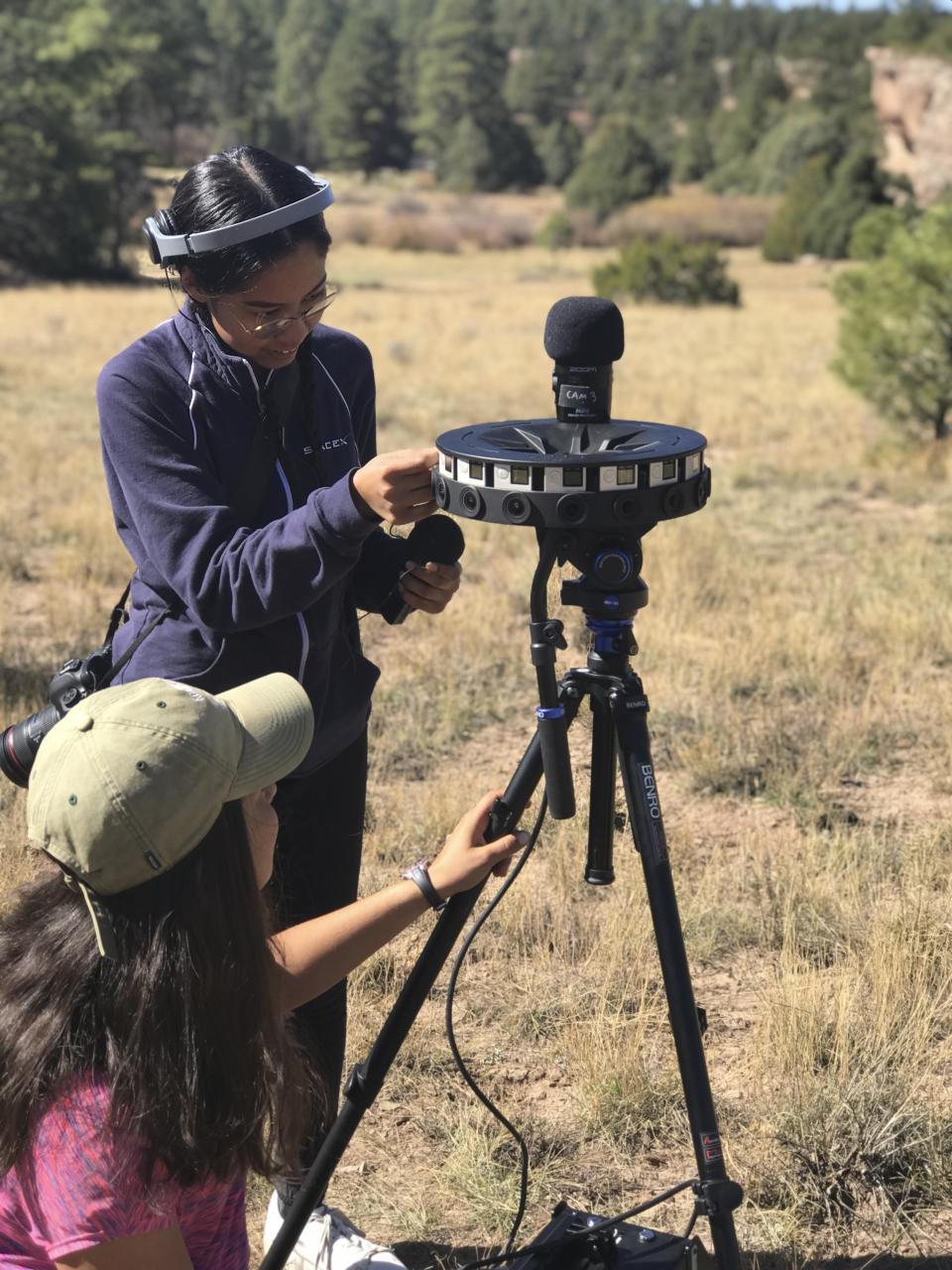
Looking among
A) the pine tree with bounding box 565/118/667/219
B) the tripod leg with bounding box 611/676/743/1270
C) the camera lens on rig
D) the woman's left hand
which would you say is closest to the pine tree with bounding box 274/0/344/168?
the pine tree with bounding box 565/118/667/219

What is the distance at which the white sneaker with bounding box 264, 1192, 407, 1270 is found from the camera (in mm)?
2402

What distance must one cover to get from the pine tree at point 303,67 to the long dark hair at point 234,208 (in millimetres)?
74883

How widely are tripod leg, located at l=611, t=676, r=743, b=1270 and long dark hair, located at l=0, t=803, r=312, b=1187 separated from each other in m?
0.52

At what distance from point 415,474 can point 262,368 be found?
1.62 ft

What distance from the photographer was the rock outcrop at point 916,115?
30641 millimetres

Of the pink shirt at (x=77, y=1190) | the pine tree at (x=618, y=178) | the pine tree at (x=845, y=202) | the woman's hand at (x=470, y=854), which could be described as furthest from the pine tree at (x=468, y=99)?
the pink shirt at (x=77, y=1190)

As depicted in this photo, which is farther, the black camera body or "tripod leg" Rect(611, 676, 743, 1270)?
the black camera body

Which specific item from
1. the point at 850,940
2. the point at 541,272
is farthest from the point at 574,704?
the point at 541,272

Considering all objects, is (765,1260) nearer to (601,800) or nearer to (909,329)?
(601,800)

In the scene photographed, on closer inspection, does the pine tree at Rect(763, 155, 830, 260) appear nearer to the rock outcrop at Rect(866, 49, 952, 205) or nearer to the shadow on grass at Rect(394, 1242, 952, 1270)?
the rock outcrop at Rect(866, 49, 952, 205)

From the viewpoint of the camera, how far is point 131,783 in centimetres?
152

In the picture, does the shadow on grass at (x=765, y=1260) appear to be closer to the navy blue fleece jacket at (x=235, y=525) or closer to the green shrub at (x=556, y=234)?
the navy blue fleece jacket at (x=235, y=525)

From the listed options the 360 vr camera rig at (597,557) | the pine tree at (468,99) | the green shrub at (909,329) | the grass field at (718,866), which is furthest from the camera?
the pine tree at (468,99)

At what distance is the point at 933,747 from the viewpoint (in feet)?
15.6
